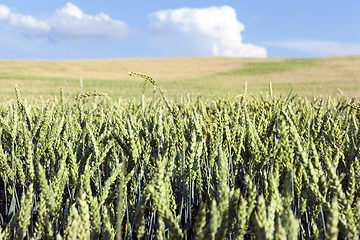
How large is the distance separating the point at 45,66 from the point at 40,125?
44696 millimetres

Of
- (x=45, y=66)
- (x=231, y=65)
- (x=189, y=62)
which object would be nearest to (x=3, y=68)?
(x=45, y=66)

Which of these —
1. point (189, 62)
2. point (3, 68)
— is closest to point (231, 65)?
Result: point (189, 62)

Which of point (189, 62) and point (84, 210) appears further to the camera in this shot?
point (189, 62)

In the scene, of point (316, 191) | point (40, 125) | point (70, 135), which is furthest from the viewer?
point (70, 135)

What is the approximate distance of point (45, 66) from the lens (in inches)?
1599

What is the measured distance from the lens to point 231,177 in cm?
126

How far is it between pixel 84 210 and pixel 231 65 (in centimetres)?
4583

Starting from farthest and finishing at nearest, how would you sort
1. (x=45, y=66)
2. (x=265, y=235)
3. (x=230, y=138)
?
(x=45, y=66) → (x=230, y=138) → (x=265, y=235)

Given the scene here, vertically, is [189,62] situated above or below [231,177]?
above

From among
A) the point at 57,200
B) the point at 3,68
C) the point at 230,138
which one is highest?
the point at 3,68

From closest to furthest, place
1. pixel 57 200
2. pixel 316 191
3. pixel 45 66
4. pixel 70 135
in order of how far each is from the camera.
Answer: pixel 316 191 → pixel 57 200 → pixel 70 135 → pixel 45 66

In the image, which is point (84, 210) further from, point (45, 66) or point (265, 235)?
point (45, 66)

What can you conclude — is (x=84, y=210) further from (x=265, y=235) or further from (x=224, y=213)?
(x=265, y=235)

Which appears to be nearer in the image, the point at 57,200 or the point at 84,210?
the point at 84,210
